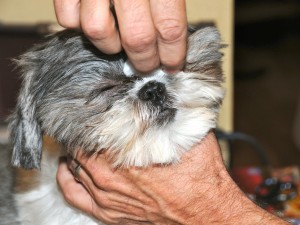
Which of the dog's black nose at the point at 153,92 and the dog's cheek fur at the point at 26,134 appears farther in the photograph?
the dog's cheek fur at the point at 26,134

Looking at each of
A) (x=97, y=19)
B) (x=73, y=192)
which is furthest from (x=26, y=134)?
(x=97, y=19)

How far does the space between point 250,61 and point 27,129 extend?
4.78 meters

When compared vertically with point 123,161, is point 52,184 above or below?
below

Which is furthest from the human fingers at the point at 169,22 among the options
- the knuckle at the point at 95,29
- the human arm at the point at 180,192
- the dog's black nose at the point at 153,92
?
the human arm at the point at 180,192

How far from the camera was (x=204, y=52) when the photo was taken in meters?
1.52

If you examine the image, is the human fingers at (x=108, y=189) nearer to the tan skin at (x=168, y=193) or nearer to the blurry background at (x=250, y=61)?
the tan skin at (x=168, y=193)

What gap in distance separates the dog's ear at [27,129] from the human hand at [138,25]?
1.25ft

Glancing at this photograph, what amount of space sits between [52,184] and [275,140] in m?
2.90

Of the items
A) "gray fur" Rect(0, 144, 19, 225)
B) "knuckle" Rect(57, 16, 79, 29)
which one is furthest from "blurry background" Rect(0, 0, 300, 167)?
"knuckle" Rect(57, 16, 79, 29)

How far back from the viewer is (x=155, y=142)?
1404mm

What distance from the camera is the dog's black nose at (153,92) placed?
1.41 metres

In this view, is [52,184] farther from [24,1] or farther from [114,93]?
[24,1]

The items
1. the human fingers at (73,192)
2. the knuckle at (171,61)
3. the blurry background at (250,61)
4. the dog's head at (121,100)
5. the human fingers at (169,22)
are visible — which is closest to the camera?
the human fingers at (169,22)

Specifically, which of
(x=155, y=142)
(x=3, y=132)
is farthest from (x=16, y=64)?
(x=3, y=132)
